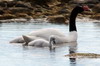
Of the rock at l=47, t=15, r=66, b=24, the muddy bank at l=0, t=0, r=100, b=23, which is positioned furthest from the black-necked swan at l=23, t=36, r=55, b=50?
the muddy bank at l=0, t=0, r=100, b=23

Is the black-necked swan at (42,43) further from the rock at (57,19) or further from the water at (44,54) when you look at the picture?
the rock at (57,19)

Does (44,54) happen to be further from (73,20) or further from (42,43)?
(73,20)

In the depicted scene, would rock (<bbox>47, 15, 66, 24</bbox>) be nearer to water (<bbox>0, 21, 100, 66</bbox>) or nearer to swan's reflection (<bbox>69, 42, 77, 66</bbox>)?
water (<bbox>0, 21, 100, 66</bbox>)

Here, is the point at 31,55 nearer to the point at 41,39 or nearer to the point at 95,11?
the point at 41,39

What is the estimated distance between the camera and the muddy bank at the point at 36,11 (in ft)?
172

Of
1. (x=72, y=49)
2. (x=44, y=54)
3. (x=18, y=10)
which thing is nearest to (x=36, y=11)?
(x=18, y=10)

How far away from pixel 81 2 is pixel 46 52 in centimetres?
4722

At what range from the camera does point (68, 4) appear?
67.5 m

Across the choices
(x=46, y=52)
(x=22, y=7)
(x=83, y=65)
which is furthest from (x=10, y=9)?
(x=83, y=65)

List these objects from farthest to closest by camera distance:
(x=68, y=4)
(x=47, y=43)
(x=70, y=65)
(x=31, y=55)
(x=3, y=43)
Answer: (x=68, y=4)
(x=3, y=43)
(x=47, y=43)
(x=31, y=55)
(x=70, y=65)

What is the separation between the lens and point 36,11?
59.8 m

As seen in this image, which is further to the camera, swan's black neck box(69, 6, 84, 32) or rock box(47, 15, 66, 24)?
rock box(47, 15, 66, 24)

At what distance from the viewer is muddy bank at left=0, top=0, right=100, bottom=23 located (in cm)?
5247

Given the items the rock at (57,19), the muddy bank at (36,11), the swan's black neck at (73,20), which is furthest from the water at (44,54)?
the muddy bank at (36,11)
